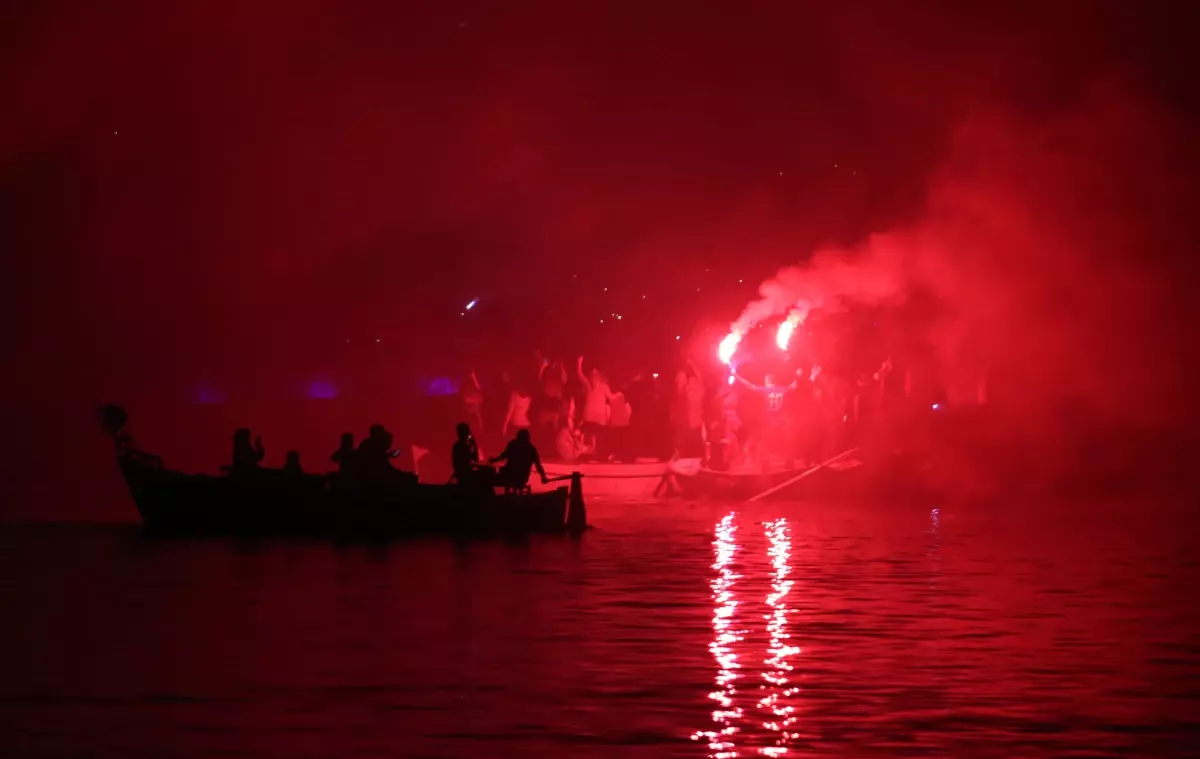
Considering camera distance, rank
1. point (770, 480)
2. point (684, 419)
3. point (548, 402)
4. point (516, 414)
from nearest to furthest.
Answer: point (770, 480), point (684, 419), point (548, 402), point (516, 414)

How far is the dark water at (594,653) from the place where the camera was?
11.8 m

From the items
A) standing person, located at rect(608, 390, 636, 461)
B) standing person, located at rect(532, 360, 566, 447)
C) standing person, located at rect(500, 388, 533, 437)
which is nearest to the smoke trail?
standing person, located at rect(608, 390, 636, 461)

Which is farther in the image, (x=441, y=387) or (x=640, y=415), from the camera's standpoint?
(x=441, y=387)

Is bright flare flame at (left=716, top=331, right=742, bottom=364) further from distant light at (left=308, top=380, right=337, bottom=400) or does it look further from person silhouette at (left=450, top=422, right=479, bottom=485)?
distant light at (left=308, top=380, right=337, bottom=400)

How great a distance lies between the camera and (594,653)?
51.8ft

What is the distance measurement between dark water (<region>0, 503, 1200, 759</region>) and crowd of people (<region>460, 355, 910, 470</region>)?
22450 mm

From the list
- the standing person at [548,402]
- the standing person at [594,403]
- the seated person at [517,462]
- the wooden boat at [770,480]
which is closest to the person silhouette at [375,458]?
the seated person at [517,462]

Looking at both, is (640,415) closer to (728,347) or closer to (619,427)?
(619,427)

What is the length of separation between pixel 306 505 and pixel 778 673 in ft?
57.2

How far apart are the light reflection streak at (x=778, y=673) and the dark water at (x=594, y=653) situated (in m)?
0.04

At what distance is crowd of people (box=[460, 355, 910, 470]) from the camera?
5109 centimetres

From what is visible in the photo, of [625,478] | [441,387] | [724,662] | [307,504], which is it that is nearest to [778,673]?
[724,662]

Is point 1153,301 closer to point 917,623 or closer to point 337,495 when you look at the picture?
point 337,495

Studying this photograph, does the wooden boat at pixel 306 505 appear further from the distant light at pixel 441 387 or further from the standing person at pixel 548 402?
the distant light at pixel 441 387
